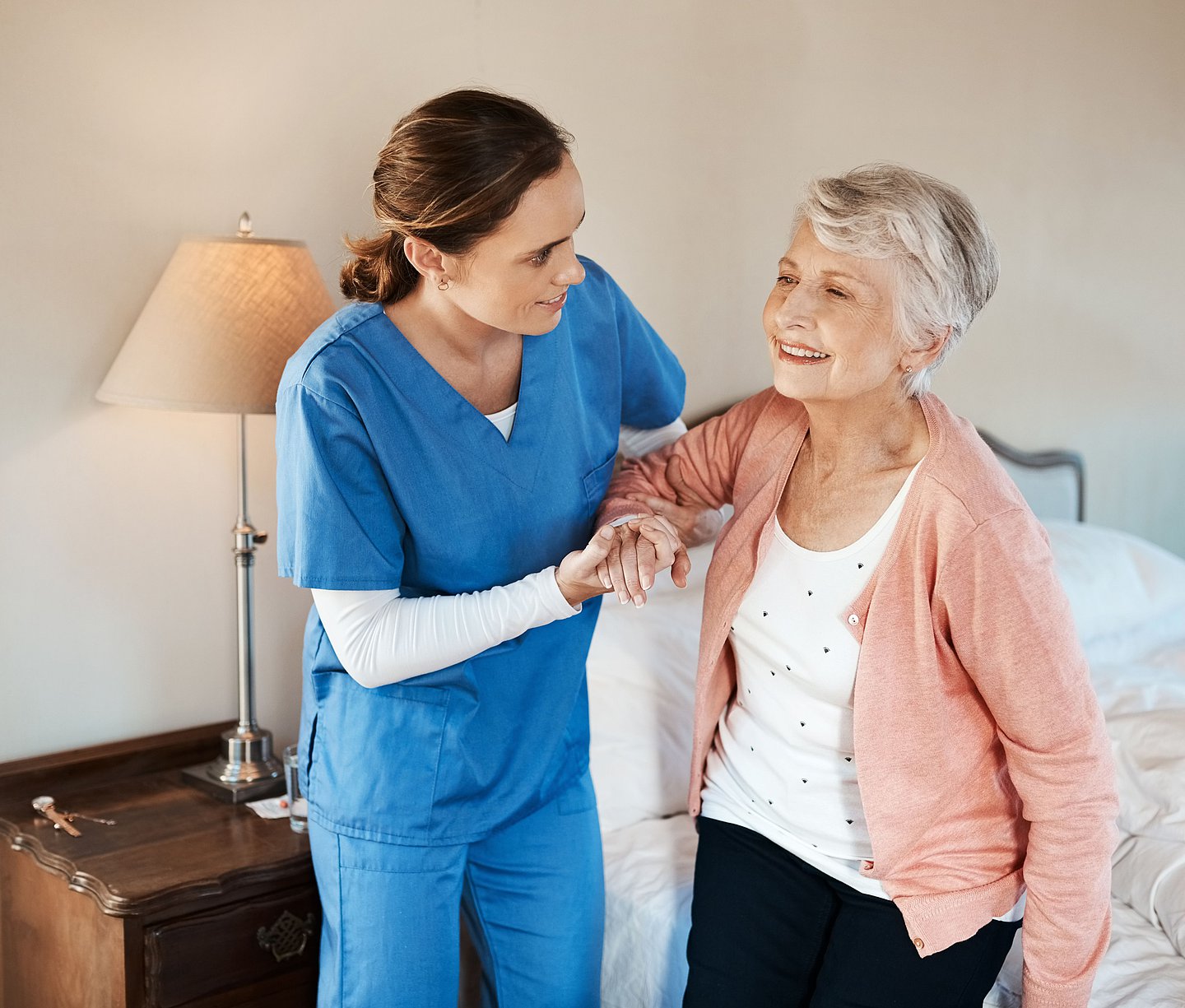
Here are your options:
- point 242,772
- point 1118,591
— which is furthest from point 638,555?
point 1118,591

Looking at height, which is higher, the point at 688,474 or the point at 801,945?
the point at 688,474

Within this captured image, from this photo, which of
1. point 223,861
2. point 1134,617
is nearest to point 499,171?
point 223,861

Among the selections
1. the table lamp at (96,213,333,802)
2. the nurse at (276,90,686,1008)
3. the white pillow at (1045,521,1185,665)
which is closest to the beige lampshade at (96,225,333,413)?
the table lamp at (96,213,333,802)

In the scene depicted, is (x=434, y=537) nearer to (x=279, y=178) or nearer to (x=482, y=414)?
(x=482, y=414)

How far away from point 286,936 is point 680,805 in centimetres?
65

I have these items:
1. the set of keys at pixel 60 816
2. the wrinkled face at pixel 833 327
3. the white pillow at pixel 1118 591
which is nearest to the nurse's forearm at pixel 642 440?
the wrinkled face at pixel 833 327

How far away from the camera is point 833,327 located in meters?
1.27

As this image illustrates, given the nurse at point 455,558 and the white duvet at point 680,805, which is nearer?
the nurse at point 455,558

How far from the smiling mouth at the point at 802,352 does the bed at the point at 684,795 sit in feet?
2.39

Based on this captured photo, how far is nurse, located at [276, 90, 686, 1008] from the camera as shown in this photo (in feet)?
4.11

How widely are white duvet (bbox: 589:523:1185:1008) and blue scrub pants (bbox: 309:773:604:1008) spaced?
11cm

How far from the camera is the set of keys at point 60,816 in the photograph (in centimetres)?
154

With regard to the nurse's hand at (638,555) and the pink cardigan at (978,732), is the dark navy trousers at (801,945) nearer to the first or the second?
the pink cardigan at (978,732)

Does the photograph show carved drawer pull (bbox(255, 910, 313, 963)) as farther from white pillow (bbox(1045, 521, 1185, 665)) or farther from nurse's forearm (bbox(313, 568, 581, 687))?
white pillow (bbox(1045, 521, 1185, 665))
